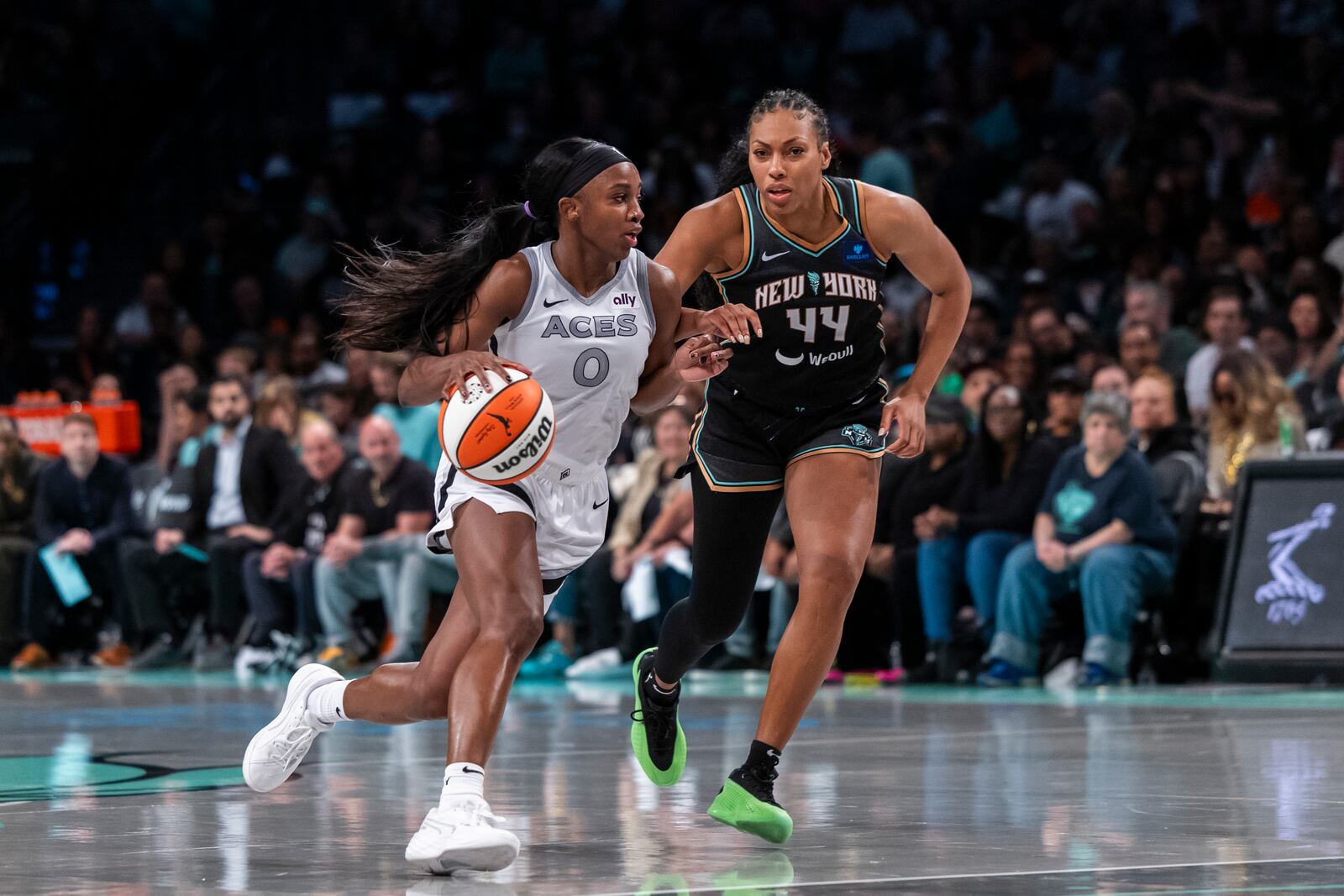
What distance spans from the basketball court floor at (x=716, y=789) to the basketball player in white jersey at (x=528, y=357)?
51 cm

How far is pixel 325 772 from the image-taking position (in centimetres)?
695

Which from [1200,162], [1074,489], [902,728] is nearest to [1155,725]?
[902,728]

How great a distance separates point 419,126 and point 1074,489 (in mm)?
10820

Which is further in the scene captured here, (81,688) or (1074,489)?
(81,688)

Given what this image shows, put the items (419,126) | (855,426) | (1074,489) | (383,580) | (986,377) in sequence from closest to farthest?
1. (855,426)
2. (1074,489)
3. (986,377)
4. (383,580)
5. (419,126)

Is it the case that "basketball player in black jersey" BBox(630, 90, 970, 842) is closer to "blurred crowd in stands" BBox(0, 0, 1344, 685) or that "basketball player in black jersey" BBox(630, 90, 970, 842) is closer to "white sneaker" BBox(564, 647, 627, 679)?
"blurred crowd in stands" BBox(0, 0, 1344, 685)

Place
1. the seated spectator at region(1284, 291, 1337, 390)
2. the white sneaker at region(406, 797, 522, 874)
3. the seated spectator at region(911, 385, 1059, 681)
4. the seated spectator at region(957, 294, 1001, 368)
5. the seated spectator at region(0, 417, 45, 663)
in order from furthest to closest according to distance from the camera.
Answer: the seated spectator at region(0, 417, 45, 663), the seated spectator at region(957, 294, 1001, 368), the seated spectator at region(1284, 291, 1337, 390), the seated spectator at region(911, 385, 1059, 681), the white sneaker at region(406, 797, 522, 874)

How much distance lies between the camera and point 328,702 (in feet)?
18.1

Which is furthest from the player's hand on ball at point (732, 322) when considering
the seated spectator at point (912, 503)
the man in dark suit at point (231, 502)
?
the man in dark suit at point (231, 502)

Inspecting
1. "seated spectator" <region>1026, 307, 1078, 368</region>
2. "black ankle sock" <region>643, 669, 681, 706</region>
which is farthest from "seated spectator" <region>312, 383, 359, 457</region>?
"black ankle sock" <region>643, 669, 681, 706</region>

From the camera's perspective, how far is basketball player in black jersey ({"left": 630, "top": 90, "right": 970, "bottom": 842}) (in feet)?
18.5

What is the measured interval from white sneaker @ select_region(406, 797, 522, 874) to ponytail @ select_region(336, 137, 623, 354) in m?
1.25

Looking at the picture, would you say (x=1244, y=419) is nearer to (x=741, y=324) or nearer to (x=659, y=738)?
(x=659, y=738)

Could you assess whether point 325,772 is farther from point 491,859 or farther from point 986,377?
point 986,377
